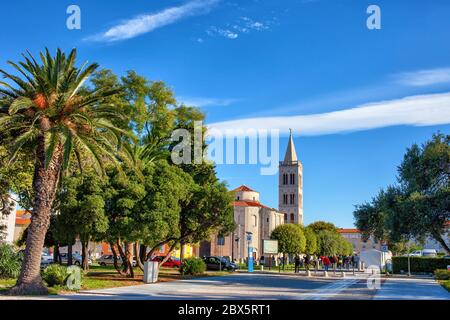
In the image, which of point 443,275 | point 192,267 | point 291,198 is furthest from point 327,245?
point 192,267

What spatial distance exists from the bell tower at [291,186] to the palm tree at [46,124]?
11386 centimetres

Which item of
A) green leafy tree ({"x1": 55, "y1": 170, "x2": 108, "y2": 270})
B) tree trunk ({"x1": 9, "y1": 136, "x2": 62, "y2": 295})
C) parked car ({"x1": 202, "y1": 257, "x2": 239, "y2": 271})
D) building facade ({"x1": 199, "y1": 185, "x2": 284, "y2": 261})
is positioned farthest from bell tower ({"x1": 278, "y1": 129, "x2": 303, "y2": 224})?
tree trunk ({"x1": 9, "y1": 136, "x2": 62, "y2": 295})

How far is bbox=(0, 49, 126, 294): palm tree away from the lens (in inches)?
714

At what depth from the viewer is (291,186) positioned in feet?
438

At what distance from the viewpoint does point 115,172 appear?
27.3m

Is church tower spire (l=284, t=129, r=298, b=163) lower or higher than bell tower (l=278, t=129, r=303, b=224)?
higher

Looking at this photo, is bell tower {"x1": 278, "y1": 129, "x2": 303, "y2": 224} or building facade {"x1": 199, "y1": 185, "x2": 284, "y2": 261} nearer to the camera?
building facade {"x1": 199, "y1": 185, "x2": 284, "y2": 261}

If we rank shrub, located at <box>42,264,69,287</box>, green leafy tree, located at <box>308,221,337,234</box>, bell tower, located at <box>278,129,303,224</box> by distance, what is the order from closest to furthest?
1. shrub, located at <box>42,264,69,287</box>
2. green leafy tree, located at <box>308,221,337,234</box>
3. bell tower, located at <box>278,129,303,224</box>

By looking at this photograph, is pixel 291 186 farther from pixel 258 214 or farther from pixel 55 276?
pixel 55 276

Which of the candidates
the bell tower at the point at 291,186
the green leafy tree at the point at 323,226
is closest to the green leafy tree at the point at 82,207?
the green leafy tree at the point at 323,226

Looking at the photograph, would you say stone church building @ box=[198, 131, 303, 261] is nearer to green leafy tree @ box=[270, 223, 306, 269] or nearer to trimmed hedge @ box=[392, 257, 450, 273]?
green leafy tree @ box=[270, 223, 306, 269]
